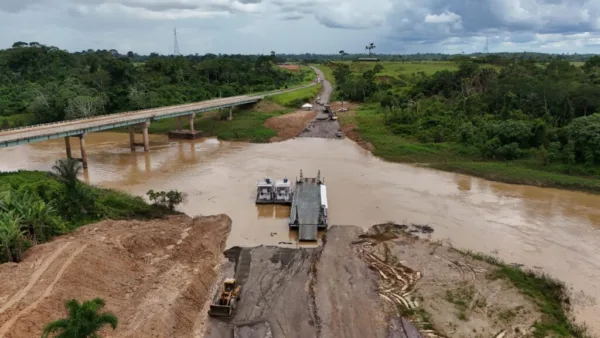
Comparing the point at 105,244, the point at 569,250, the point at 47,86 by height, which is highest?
the point at 47,86

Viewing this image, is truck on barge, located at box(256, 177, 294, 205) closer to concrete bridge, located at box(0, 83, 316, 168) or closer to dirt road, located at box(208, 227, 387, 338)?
dirt road, located at box(208, 227, 387, 338)

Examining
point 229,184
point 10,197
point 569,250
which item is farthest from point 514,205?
point 10,197

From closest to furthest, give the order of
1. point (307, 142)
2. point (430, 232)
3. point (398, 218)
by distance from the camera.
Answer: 1. point (430, 232)
2. point (398, 218)
3. point (307, 142)

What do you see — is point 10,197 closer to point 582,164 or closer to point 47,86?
point 582,164

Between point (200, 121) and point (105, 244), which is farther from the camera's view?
point (200, 121)

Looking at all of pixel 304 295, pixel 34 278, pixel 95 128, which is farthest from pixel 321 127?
pixel 34 278
